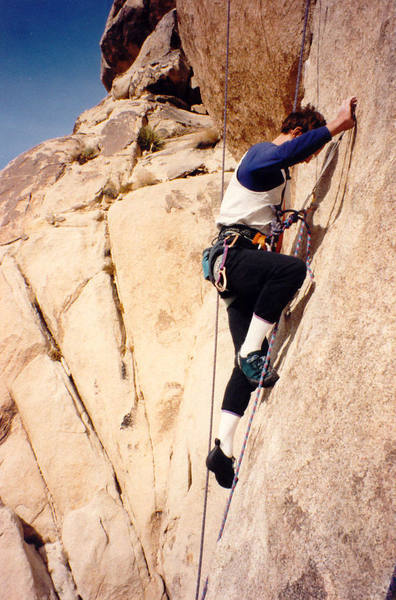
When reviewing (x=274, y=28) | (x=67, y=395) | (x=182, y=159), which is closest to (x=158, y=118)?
(x=182, y=159)

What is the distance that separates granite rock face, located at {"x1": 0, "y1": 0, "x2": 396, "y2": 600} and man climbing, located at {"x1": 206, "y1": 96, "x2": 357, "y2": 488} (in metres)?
0.26

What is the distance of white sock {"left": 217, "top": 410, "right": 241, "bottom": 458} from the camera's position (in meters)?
2.84

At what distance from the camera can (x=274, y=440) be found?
2160 millimetres

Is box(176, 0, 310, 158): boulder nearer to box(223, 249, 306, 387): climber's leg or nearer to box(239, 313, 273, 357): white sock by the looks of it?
box(223, 249, 306, 387): climber's leg

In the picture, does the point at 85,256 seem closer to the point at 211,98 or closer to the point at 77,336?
the point at 77,336

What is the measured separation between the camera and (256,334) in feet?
8.61

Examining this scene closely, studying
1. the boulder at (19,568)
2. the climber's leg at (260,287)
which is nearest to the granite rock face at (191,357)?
the boulder at (19,568)

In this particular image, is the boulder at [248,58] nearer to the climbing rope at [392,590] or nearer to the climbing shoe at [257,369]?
the climbing shoe at [257,369]

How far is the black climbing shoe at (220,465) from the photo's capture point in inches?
111

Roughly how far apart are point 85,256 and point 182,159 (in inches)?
125

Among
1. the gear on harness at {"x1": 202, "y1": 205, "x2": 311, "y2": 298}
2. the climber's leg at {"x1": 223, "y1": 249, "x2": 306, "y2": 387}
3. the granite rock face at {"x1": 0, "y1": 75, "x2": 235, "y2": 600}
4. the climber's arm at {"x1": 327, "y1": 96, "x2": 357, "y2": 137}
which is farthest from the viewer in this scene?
the granite rock face at {"x1": 0, "y1": 75, "x2": 235, "y2": 600}

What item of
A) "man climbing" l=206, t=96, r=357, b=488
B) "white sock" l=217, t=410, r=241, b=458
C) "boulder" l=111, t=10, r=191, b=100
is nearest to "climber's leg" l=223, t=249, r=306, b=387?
"man climbing" l=206, t=96, r=357, b=488

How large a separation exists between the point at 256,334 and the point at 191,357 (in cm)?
234

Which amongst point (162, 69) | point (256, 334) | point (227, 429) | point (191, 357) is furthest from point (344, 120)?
point (162, 69)
